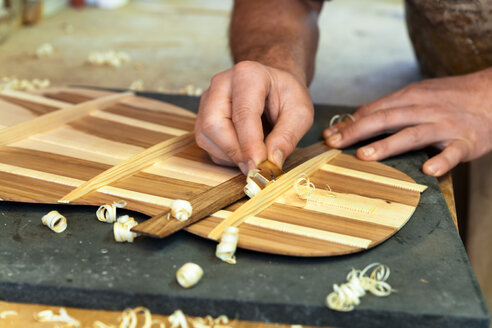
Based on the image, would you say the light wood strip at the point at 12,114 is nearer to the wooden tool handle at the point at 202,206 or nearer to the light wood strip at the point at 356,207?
the wooden tool handle at the point at 202,206

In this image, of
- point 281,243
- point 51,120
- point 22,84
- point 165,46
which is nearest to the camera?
point 281,243

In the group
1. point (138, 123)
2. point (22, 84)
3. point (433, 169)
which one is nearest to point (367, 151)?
point (433, 169)

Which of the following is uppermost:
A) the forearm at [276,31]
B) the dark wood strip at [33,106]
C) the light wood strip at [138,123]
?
the forearm at [276,31]

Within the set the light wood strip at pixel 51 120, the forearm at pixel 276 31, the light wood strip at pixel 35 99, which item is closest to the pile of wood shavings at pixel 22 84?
the light wood strip at pixel 35 99

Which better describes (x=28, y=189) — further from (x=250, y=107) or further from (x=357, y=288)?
(x=357, y=288)

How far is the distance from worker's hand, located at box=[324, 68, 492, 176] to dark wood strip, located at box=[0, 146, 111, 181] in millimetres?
614

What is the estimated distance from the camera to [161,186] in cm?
115

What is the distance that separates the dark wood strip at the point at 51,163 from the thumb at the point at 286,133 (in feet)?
1.21

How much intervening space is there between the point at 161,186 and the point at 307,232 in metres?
0.34

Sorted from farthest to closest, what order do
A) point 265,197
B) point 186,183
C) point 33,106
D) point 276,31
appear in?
point 276,31 → point 33,106 → point 186,183 → point 265,197

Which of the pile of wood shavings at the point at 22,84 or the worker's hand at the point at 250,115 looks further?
the pile of wood shavings at the point at 22,84

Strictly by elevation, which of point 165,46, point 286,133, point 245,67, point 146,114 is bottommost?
point 165,46

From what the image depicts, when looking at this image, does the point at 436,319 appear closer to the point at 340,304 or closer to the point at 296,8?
the point at 340,304

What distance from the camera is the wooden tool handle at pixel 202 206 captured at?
36.9 inches
